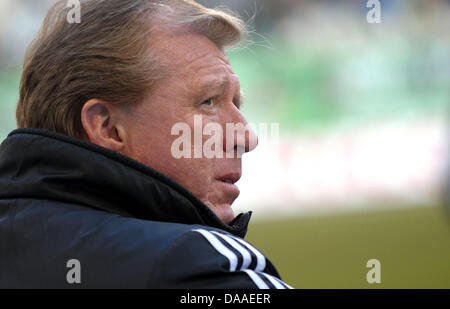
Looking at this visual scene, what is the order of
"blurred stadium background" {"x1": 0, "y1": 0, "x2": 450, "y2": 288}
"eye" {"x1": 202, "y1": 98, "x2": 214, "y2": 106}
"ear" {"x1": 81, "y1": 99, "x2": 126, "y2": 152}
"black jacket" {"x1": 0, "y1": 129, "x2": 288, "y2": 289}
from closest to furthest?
"black jacket" {"x1": 0, "y1": 129, "x2": 288, "y2": 289}, "ear" {"x1": 81, "y1": 99, "x2": 126, "y2": 152}, "eye" {"x1": 202, "y1": 98, "x2": 214, "y2": 106}, "blurred stadium background" {"x1": 0, "y1": 0, "x2": 450, "y2": 288}

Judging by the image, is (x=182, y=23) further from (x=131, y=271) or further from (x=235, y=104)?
(x=131, y=271)

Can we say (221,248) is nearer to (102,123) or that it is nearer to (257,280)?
(257,280)

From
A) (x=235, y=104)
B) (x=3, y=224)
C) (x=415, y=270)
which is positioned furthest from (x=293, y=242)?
(x=3, y=224)

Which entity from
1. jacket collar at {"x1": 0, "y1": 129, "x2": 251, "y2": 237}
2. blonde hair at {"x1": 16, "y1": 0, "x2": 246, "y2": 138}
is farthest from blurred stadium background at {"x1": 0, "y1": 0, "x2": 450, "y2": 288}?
jacket collar at {"x1": 0, "y1": 129, "x2": 251, "y2": 237}

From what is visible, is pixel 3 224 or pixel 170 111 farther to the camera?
pixel 170 111

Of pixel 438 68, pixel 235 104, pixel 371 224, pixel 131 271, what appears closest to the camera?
pixel 131 271

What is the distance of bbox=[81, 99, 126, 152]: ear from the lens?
1140 mm

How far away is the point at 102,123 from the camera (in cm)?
115

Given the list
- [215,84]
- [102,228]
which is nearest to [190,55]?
[215,84]

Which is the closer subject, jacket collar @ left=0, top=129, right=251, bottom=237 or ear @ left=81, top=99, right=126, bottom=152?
jacket collar @ left=0, top=129, right=251, bottom=237

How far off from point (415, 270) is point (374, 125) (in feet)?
4.10

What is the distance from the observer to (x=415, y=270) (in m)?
4.54

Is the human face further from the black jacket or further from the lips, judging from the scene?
the black jacket

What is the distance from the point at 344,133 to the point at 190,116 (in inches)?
162
